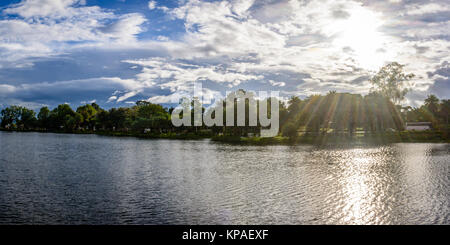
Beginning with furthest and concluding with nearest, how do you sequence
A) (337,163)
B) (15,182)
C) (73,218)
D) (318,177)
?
1. (337,163)
2. (318,177)
3. (15,182)
4. (73,218)

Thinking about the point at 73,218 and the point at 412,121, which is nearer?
the point at 73,218

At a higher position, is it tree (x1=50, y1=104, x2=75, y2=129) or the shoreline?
tree (x1=50, y1=104, x2=75, y2=129)

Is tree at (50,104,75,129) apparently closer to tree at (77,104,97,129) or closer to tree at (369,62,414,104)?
tree at (77,104,97,129)

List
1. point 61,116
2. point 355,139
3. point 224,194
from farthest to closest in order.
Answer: point 61,116, point 355,139, point 224,194

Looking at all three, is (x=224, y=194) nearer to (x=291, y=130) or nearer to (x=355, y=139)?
(x=291, y=130)

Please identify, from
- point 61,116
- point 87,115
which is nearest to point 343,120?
point 87,115

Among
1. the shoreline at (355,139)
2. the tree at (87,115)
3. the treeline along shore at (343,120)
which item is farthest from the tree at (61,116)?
the shoreline at (355,139)

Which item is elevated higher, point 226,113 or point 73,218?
point 226,113

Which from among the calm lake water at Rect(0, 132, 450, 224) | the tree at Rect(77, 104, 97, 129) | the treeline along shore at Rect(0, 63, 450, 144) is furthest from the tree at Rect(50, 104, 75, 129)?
the calm lake water at Rect(0, 132, 450, 224)
